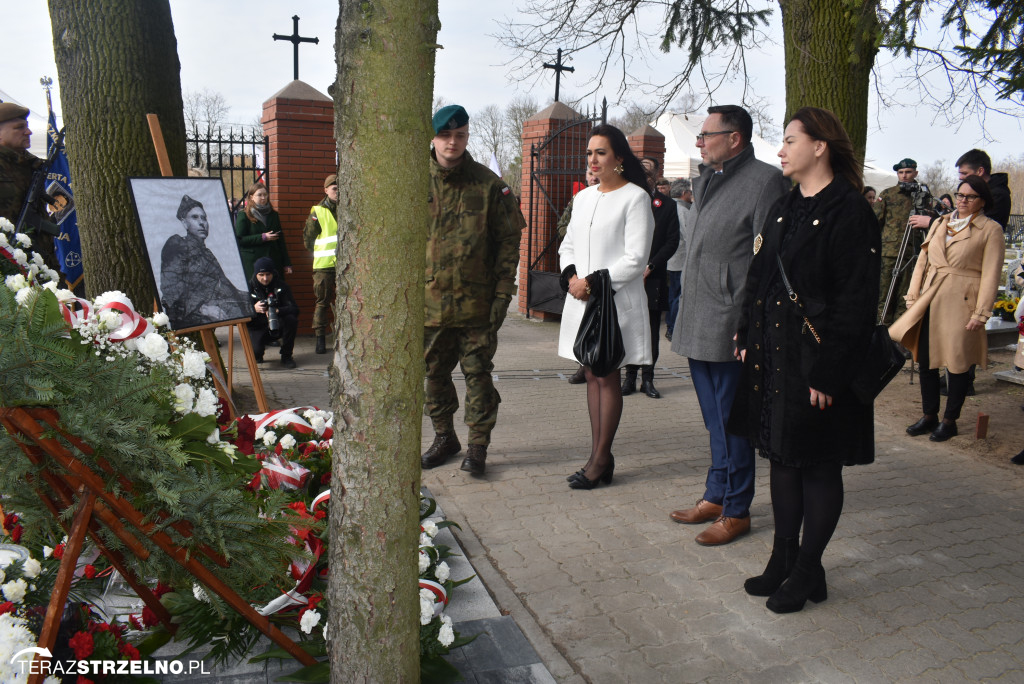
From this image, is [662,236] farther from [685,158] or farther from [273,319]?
[685,158]

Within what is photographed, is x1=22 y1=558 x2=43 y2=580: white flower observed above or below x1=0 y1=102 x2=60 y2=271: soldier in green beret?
below

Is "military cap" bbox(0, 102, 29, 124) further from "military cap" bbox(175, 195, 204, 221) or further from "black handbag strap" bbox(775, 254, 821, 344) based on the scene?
"black handbag strap" bbox(775, 254, 821, 344)

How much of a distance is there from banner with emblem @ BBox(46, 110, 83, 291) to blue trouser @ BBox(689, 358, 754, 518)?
234 inches

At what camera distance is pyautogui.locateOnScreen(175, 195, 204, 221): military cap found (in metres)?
4.86

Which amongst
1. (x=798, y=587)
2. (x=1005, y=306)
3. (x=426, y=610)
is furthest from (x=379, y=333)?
(x=1005, y=306)

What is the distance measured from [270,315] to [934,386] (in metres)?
6.12

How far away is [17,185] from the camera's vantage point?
6.36m

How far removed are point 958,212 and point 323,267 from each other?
619 centimetres

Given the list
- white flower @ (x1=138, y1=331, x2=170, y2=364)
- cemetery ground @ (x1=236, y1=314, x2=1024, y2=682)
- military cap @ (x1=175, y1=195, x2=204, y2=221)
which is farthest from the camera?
military cap @ (x1=175, y1=195, x2=204, y2=221)

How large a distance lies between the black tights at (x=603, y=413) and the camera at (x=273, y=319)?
4697mm

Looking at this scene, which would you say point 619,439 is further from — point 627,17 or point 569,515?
point 627,17

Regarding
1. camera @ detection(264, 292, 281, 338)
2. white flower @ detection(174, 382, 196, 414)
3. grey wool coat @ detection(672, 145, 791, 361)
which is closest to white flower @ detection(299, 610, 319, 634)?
white flower @ detection(174, 382, 196, 414)

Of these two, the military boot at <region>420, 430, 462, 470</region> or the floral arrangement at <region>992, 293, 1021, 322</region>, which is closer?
the military boot at <region>420, 430, 462, 470</region>

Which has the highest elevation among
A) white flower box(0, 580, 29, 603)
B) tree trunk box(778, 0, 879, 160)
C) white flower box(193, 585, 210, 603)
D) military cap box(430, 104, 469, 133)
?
tree trunk box(778, 0, 879, 160)
